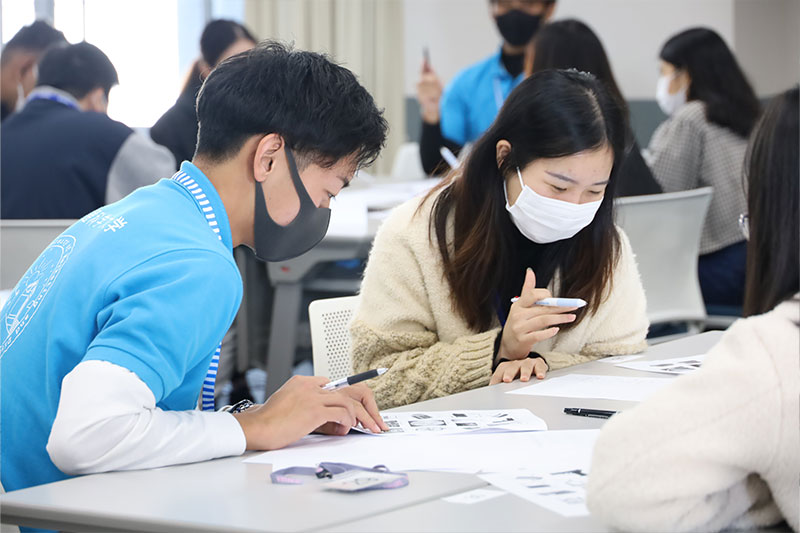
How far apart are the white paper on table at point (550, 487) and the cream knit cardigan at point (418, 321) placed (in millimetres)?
630

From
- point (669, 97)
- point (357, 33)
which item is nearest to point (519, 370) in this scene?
point (669, 97)

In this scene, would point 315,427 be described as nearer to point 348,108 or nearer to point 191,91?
point 348,108

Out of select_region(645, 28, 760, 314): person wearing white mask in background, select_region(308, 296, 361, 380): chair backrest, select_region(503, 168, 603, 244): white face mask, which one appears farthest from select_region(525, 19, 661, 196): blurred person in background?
select_region(308, 296, 361, 380): chair backrest

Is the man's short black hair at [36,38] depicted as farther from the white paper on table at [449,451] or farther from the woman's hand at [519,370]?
the white paper on table at [449,451]

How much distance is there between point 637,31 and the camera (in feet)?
18.8

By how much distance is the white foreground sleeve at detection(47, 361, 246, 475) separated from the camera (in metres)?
0.94

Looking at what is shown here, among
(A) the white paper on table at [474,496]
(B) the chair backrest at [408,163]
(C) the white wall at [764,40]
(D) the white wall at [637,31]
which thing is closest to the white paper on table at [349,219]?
(A) the white paper on table at [474,496]

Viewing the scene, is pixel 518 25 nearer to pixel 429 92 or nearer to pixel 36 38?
pixel 429 92

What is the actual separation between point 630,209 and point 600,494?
74.0 inches

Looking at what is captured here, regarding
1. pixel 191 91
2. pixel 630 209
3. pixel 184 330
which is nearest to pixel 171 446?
pixel 184 330

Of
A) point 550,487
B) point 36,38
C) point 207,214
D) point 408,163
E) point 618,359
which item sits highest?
point 36,38

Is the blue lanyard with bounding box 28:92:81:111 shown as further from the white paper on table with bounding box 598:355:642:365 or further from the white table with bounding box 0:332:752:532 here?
the white table with bounding box 0:332:752:532

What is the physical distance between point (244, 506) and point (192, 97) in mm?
2598

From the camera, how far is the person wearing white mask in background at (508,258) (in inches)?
63.1
